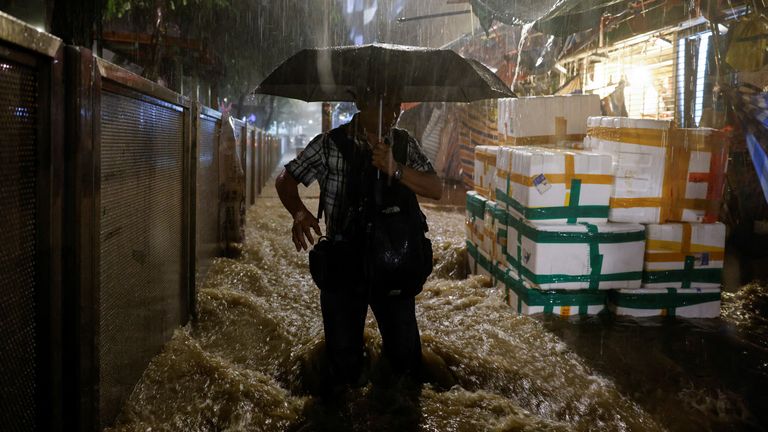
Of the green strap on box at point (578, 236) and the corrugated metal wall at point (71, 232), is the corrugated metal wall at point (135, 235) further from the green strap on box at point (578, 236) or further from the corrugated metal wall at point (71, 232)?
the green strap on box at point (578, 236)

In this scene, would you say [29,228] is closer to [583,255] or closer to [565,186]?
[565,186]

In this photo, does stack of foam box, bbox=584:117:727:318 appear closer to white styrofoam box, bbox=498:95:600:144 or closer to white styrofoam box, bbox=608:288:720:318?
white styrofoam box, bbox=608:288:720:318

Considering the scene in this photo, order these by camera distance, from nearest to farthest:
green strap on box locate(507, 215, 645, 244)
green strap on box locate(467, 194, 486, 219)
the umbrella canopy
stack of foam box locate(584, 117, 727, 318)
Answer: the umbrella canopy < green strap on box locate(507, 215, 645, 244) < stack of foam box locate(584, 117, 727, 318) < green strap on box locate(467, 194, 486, 219)

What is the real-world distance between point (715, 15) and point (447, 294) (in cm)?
482

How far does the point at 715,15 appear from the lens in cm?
679

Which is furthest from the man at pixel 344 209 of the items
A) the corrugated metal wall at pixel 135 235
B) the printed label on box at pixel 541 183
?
the printed label on box at pixel 541 183

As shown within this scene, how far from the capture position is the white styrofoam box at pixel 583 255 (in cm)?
481

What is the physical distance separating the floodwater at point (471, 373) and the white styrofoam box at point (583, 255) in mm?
367

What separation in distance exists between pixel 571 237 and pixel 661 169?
104cm

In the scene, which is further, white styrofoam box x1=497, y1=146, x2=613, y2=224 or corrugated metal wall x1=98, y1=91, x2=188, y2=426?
white styrofoam box x1=497, y1=146, x2=613, y2=224

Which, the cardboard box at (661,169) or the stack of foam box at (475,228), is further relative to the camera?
the stack of foam box at (475,228)

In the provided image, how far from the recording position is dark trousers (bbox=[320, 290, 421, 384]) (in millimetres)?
3080

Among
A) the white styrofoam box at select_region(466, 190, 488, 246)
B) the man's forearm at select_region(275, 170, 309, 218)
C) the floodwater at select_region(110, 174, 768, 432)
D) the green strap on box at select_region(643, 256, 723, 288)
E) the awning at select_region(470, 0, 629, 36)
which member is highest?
the awning at select_region(470, 0, 629, 36)

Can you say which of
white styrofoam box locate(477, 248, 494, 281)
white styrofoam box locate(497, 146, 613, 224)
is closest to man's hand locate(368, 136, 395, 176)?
white styrofoam box locate(497, 146, 613, 224)
